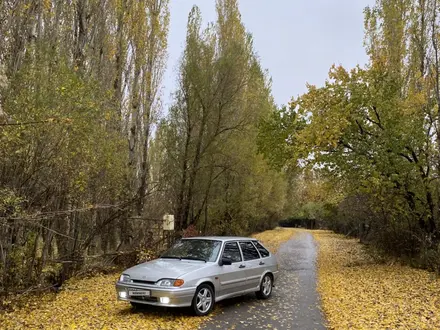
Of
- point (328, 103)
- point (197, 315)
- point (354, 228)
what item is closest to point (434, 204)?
point (328, 103)

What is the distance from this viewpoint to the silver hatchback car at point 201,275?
24.3 feet

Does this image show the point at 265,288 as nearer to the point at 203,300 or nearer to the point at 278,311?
the point at 278,311

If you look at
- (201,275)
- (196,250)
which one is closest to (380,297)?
(196,250)

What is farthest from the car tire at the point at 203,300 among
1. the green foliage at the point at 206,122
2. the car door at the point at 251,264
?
the green foliage at the point at 206,122

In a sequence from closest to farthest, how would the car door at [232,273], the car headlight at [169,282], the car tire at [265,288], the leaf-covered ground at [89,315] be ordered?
1. the leaf-covered ground at [89,315]
2. the car headlight at [169,282]
3. the car door at [232,273]
4. the car tire at [265,288]

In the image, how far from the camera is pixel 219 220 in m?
23.3

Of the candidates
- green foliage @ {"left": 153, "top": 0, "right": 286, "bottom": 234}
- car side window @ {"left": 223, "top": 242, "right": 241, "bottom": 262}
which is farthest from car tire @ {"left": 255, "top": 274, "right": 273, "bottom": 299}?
green foliage @ {"left": 153, "top": 0, "right": 286, "bottom": 234}

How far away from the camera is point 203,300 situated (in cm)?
784

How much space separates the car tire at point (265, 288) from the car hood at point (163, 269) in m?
2.17

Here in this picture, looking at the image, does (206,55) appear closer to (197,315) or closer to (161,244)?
(161,244)

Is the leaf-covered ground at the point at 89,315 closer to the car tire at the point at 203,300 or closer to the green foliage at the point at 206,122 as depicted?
the car tire at the point at 203,300

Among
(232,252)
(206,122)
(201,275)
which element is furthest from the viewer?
(206,122)

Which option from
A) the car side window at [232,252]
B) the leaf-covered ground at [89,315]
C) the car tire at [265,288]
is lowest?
the leaf-covered ground at [89,315]

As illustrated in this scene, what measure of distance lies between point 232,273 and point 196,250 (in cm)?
97
